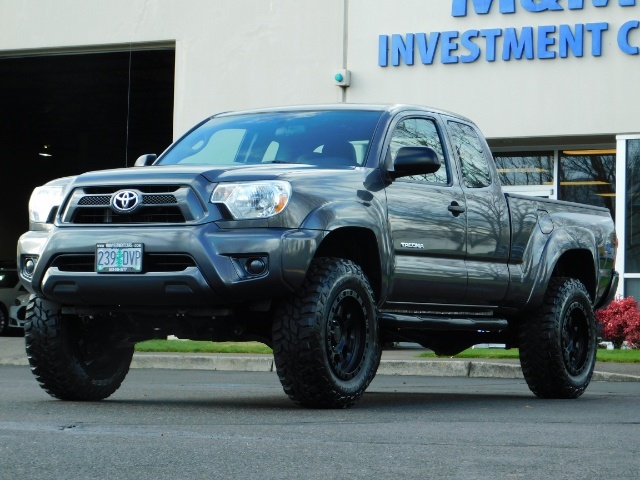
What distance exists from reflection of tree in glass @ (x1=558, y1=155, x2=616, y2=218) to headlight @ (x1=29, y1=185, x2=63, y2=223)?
13244 millimetres

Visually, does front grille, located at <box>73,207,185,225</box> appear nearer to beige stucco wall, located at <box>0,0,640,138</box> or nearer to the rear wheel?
the rear wheel

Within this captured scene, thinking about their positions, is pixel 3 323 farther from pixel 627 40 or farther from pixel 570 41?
pixel 627 40

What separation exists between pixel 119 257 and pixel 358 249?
61.7 inches

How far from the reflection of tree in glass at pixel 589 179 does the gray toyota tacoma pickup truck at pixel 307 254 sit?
10.4m

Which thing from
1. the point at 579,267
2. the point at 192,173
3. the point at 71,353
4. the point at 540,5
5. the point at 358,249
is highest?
the point at 540,5

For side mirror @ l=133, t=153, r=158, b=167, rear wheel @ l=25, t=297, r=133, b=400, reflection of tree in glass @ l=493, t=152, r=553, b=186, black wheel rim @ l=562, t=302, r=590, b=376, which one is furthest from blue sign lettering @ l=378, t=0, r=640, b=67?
rear wheel @ l=25, t=297, r=133, b=400

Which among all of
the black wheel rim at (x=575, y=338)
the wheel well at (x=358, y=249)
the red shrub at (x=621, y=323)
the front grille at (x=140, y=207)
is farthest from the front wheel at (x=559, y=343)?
the red shrub at (x=621, y=323)

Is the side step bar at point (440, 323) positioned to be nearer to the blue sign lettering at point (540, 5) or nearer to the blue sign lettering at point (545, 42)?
the blue sign lettering at point (545, 42)

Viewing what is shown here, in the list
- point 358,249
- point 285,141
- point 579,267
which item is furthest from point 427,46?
point 358,249

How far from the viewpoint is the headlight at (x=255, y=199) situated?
7797 millimetres

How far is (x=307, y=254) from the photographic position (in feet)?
25.6

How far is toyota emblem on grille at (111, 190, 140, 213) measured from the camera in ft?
26.2

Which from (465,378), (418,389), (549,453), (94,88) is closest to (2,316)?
(94,88)

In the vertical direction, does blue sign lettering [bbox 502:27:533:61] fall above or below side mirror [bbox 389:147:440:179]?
above
